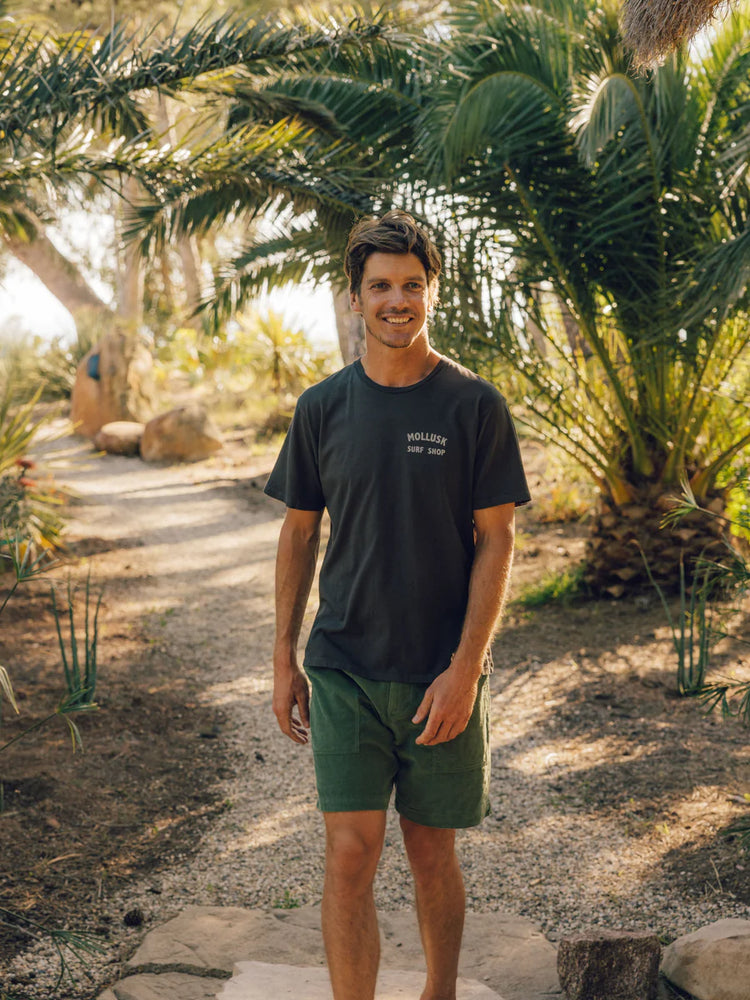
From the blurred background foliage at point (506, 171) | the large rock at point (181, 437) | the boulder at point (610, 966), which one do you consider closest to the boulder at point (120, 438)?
the large rock at point (181, 437)

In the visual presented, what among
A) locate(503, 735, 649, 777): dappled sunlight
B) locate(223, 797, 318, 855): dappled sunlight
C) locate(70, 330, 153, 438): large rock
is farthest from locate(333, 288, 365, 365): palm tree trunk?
locate(70, 330, 153, 438): large rock

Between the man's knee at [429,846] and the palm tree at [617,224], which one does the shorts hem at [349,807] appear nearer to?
the man's knee at [429,846]

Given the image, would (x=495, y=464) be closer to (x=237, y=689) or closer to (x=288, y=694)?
(x=288, y=694)

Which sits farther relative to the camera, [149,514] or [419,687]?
[149,514]

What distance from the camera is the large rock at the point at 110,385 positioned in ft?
48.2

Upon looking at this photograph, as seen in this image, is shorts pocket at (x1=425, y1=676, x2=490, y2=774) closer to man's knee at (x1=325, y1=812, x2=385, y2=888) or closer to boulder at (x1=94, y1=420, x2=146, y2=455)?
man's knee at (x1=325, y1=812, x2=385, y2=888)

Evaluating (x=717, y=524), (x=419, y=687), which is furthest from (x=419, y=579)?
(x=717, y=524)

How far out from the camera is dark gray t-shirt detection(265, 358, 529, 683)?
232cm

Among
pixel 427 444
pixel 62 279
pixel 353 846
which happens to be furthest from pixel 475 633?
pixel 62 279

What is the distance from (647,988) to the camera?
266 cm

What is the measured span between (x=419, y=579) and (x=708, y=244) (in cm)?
400

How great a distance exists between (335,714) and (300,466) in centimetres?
61

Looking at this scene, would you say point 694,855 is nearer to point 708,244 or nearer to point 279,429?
point 708,244

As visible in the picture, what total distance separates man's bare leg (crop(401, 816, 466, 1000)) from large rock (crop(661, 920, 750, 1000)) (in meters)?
0.67
